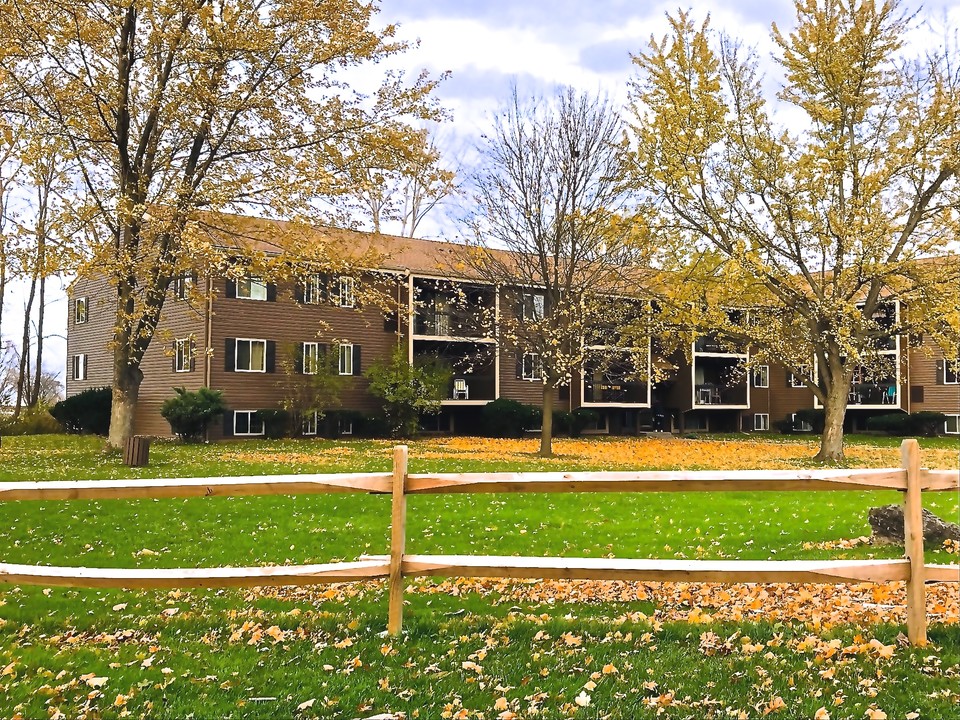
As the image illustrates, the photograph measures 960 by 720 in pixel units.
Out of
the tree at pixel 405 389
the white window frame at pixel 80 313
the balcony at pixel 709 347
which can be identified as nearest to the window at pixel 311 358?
the tree at pixel 405 389

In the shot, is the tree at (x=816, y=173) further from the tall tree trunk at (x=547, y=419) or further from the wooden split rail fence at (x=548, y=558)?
the wooden split rail fence at (x=548, y=558)

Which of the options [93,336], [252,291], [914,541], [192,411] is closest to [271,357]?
[252,291]

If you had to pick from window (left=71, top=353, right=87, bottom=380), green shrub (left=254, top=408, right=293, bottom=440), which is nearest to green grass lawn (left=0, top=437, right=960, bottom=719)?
green shrub (left=254, top=408, right=293, bottom=440)

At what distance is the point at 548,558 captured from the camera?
18.0ft

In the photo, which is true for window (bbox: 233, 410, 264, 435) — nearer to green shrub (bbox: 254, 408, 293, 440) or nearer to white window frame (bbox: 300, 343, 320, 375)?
green shrub (bbox: 254, 408, 293, 440)

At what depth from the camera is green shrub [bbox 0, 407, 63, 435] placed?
32969mm

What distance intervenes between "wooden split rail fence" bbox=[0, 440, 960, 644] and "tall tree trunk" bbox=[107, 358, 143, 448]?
17.1 m

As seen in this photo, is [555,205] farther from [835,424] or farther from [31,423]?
[31,423]

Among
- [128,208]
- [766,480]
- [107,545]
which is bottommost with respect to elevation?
[107,545]

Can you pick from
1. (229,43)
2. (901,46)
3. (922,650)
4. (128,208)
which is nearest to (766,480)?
(922,650)

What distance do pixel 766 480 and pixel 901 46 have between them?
2219 cm

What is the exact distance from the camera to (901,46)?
23.0m

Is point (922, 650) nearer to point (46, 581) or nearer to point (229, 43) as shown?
point (46, 581)

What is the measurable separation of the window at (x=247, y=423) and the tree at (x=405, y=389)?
436 centimetres
